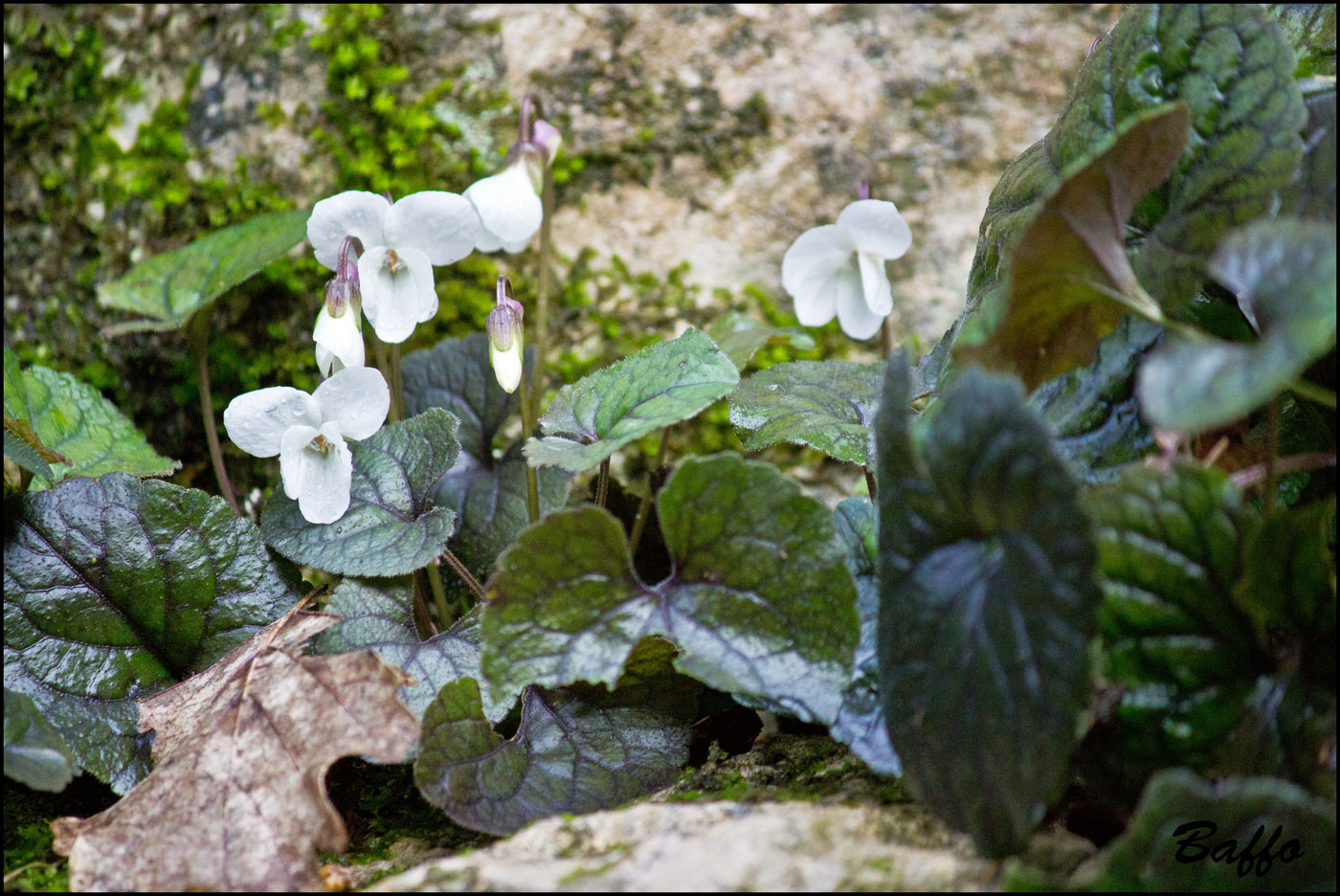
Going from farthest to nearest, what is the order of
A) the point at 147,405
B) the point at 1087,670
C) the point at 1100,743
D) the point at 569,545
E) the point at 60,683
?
the point at 147,405, the point at 60,683, the point at 569,545, the point at 1100,743, the point at 1087,670

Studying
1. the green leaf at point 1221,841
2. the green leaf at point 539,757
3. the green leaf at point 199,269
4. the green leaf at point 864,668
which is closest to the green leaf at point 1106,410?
the green leaf at point 864,668

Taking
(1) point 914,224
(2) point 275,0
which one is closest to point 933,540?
(1) point 914,224

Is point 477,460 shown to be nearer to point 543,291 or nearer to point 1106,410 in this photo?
point 543,291

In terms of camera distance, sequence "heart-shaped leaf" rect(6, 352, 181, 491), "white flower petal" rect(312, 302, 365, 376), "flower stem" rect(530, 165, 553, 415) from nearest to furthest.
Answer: "white flower petal" rect(312, 302, 365, 376) < "heart-shaped leaf" rect(6, 352, 181, 491) < "flower stem" rect(530, 165, 553, 415)

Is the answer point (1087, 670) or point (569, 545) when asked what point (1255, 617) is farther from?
point (569, 545)

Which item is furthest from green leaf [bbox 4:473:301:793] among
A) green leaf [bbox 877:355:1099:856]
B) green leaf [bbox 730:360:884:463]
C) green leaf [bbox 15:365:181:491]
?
green leaf [bbox 877:355:1099:856]

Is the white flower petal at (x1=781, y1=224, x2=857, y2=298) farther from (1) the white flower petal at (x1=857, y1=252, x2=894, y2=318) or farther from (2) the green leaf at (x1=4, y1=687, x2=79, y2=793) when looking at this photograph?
(2) the green leaf at (x1=4, y1=687, x2=79, y2=793)

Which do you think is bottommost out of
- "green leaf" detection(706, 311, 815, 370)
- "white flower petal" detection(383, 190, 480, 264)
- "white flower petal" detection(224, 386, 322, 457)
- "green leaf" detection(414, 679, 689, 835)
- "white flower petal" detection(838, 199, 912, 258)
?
"green leaf" detection(414, 679, 689, 835)

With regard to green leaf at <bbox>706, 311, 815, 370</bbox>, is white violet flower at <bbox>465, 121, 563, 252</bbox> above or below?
above
